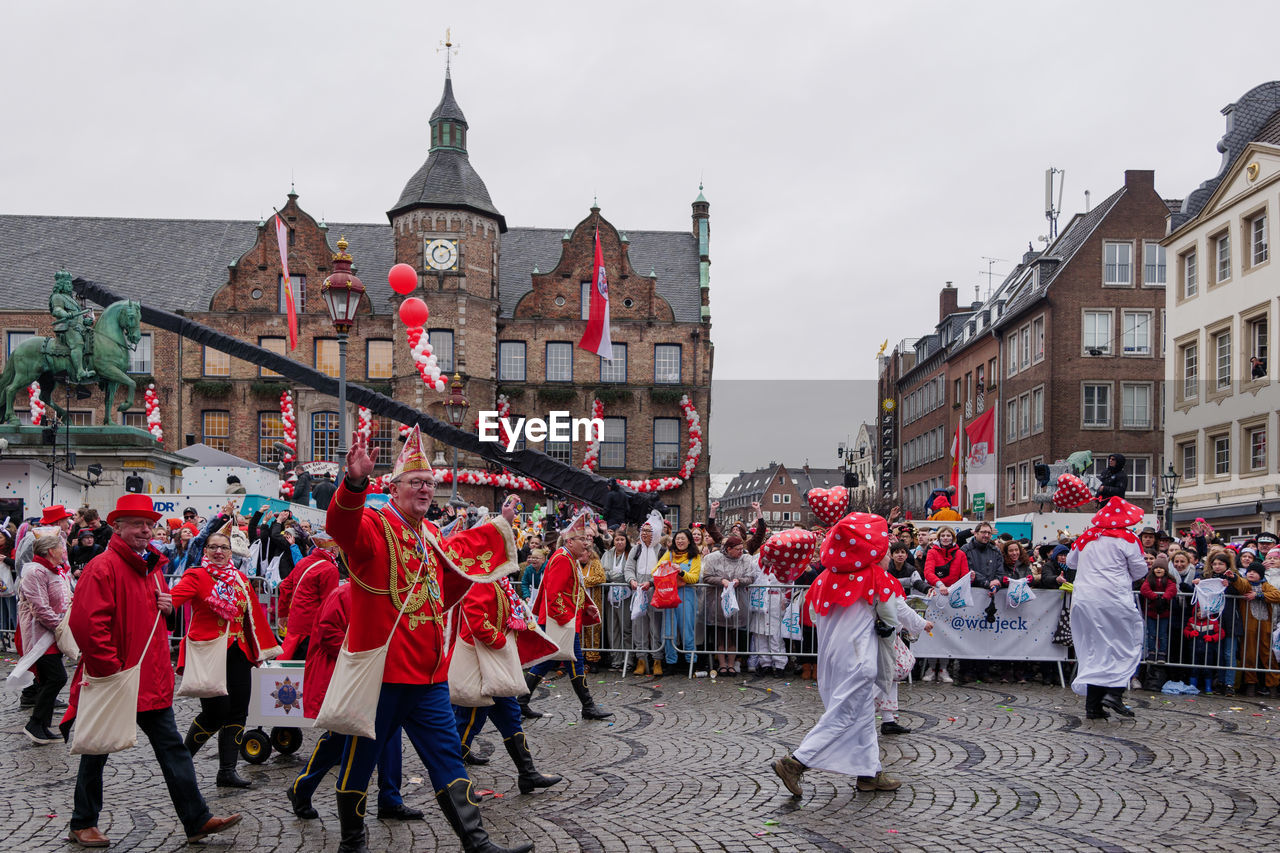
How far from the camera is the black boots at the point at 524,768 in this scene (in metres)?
7.18

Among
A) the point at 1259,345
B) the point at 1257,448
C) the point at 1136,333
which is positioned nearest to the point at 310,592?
the point at 1257,448

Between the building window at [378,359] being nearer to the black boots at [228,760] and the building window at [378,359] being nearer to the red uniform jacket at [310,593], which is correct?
the red uniform jacket at [310,593]

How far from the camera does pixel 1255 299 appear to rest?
3036 cm

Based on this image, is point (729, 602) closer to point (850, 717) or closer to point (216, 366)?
point (850, 717)

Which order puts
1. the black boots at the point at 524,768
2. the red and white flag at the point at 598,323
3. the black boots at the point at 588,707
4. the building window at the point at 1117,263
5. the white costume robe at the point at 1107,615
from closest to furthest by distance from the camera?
the black boots at the point at 524,768 → the black boots at the point at 588,707 → the white costume robe at the point at 1107,615 → the red and white flag at the point at 598,323 → the building window at the point at 1117,263

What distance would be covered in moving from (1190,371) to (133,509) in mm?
34145

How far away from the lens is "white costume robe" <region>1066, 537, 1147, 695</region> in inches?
404

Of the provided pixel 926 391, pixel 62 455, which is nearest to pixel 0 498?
pixel 62 455

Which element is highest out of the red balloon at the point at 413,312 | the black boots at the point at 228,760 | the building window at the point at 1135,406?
the red balloon at the point at 413,312

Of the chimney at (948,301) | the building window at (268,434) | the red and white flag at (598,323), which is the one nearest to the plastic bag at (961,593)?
the red and white flag at (598,323)

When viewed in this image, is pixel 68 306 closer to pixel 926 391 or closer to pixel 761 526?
pixel 761 526

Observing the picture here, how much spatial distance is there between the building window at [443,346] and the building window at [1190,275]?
81.7 feet

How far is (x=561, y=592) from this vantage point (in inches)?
379

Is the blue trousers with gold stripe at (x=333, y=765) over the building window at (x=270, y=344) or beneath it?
beneath
